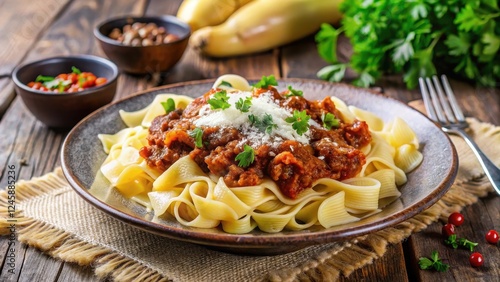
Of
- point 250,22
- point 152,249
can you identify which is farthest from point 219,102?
point 250,22

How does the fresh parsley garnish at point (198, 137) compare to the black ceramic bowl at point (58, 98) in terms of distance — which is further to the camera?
the black ceramic bowl at point (58, 98)

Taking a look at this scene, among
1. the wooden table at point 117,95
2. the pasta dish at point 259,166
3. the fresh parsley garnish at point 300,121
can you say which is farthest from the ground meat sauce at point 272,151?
the wooden table at point 117,95

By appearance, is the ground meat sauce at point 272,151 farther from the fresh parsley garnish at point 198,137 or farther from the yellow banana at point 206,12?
the yellow banana at point 206,12

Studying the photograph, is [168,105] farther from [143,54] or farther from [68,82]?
[143,54]

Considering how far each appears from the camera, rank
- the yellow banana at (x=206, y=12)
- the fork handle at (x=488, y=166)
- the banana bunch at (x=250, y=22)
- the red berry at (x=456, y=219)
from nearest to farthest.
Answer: the red berry at (x=456, y=219) → the fork handle at (x=488, y=166) → the banana bunch at (x=250, y=22) → the yellow banana at (x=206, y=12)

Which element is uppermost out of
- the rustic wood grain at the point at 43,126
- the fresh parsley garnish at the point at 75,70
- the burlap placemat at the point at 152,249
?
the burlap placemat at the point at 152,249

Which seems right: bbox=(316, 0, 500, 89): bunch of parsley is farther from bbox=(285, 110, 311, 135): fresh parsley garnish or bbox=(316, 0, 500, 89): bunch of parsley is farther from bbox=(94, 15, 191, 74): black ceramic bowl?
bbox=(285, 110, 311, 135): fresh parsley garnish

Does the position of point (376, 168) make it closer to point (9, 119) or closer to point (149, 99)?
point (149, 99)
